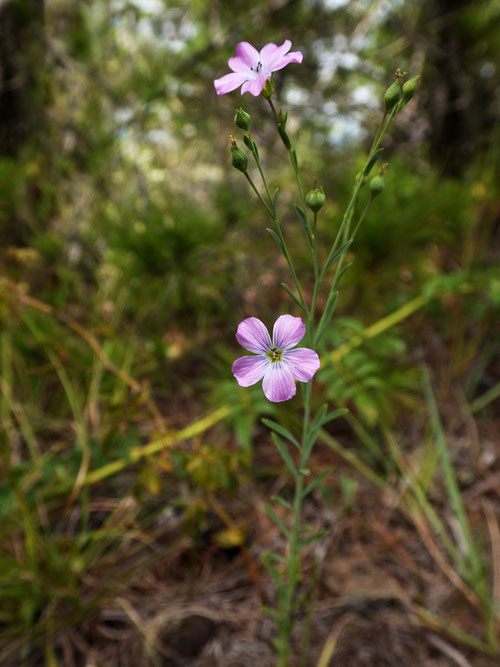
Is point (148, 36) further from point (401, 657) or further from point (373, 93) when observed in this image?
point (401, 657)

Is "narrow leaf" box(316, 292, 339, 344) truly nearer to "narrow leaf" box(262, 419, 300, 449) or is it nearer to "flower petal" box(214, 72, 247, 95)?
"narrow leaf" box(262, 419, 300, 449)

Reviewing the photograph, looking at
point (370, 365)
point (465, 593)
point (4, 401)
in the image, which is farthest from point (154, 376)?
point (465, 593)

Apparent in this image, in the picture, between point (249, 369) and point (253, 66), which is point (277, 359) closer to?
point (249, 369)

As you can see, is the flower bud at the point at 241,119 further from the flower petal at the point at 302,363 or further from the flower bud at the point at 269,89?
the flower petal at the point at 302,363

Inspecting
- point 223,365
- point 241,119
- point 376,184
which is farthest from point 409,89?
point 223,365

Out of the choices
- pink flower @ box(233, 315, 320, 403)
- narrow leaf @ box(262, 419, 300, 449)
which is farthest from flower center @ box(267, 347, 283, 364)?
narrow leaf @ box(262, 419, 300, 449)

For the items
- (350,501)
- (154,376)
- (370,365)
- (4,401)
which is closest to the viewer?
(370,365)
